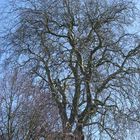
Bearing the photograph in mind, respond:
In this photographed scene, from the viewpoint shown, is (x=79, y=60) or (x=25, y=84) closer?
(x=25, y=84)

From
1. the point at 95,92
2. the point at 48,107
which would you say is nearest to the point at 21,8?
the point at 95,92

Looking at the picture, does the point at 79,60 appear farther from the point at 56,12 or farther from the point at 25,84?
the point at 25,84

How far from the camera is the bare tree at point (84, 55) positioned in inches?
969

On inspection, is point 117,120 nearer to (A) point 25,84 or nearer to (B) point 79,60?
(B) point 79,60

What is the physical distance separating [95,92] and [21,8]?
495 centimetres

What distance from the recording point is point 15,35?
2520cm

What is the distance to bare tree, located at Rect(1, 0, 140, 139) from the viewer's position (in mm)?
24609

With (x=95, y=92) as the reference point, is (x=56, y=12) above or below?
above

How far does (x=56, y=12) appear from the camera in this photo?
25.2 meters

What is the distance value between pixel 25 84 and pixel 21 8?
5455mm

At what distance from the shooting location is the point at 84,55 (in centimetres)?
2469

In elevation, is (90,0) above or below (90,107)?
above

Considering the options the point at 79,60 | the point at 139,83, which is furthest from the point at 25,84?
the point at 139,83

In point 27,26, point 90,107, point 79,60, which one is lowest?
point 90,107
